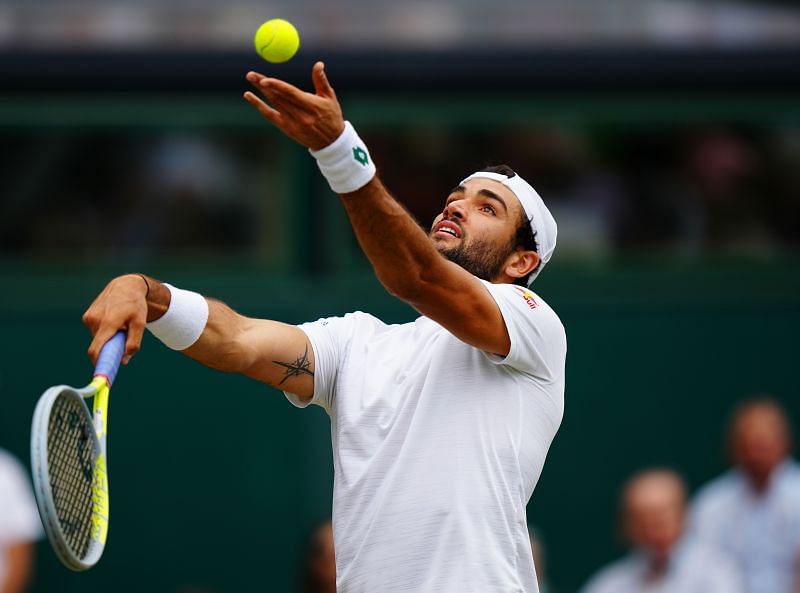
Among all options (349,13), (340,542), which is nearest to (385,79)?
(349,13)

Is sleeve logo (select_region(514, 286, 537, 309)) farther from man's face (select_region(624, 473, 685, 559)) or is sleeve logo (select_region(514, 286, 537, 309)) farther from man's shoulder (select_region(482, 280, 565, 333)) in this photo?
man's face (select_region(624, 473, 685, 559))

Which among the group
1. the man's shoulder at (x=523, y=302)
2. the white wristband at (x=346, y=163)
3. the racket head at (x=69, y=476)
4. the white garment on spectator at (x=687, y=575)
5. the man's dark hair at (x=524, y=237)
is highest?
the white wristband at (x=346, y=163)

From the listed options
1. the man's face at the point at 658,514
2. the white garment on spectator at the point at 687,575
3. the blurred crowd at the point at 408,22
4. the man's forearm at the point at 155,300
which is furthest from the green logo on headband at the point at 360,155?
the blurred crowd at the point at 408,22

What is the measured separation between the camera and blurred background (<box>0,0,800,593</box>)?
939 cm

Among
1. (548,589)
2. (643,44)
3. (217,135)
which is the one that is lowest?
(548,589)

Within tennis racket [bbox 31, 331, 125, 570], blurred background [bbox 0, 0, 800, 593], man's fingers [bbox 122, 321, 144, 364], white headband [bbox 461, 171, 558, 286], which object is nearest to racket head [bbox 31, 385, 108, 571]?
tennis racket [bbox 31, 331, 125, 570]

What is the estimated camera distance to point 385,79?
9469mm

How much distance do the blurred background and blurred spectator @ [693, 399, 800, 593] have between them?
120 centimetres

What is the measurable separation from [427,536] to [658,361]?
5.61 metres

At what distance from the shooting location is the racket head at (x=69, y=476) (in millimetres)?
3850

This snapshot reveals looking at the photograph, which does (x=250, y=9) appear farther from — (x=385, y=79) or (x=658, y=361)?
(x=658, y=361)

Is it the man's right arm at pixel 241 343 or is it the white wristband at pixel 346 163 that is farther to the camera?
the man's right arm at pixel 241 343

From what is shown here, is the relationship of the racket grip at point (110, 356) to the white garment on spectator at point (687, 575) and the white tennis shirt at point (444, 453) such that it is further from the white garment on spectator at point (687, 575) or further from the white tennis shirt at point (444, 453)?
the white garment on spectator at point (687, 575)

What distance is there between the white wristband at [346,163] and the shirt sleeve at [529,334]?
564 millimetres
